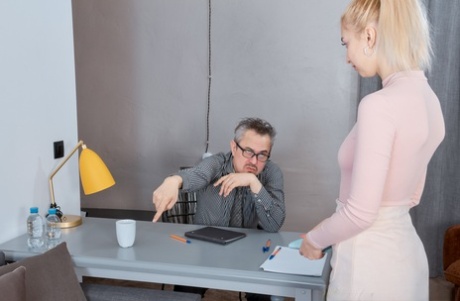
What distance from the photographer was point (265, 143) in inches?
85.4

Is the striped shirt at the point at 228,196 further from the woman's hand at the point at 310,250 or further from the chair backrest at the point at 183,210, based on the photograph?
the woman's hand at the point at 310,250

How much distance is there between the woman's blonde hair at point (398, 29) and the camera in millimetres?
1084

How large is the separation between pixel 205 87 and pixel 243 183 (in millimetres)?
1514

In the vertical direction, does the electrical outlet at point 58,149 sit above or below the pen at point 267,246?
above

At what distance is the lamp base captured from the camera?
203 cm

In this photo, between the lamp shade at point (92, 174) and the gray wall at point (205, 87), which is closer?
the lamp shade at point (92, 174)

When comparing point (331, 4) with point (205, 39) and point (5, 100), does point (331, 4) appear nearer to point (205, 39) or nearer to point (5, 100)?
point (205, 39)

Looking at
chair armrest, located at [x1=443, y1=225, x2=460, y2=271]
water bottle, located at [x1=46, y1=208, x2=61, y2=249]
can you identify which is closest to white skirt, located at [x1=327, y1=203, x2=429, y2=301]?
water bottle, located at [x1=46, y1=208, x2=61, y2=249]

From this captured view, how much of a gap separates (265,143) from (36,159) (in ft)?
3.21

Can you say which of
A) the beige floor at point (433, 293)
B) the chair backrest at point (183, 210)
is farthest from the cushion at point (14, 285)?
the beige floor at point (433, 293)

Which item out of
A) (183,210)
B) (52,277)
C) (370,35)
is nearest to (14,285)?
(52,277)

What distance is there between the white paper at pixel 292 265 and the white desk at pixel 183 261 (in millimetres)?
21

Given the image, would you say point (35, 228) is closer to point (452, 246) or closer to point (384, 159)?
point (384, 159)

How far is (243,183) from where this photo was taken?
1.96 m
